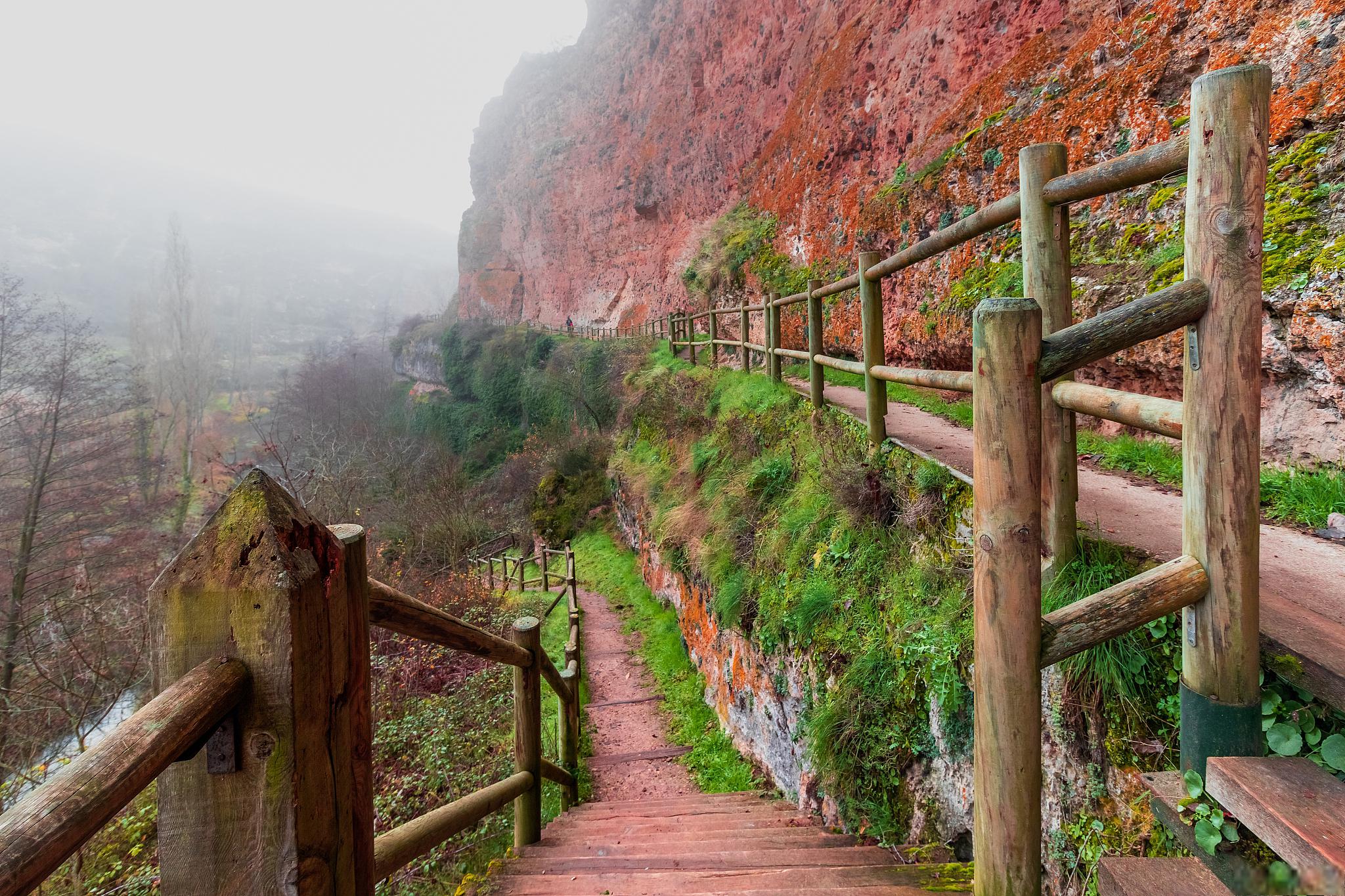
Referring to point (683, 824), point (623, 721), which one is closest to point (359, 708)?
point (683, 824)

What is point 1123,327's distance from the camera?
48.6 inches

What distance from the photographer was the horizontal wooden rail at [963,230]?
2371 mm

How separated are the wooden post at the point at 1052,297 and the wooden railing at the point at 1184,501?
704 millimetres

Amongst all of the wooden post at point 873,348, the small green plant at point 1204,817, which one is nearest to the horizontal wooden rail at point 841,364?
the wooden post at point 873,348

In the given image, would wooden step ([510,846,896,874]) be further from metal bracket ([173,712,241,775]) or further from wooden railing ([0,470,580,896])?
metal bracket ([173,712,241,775])

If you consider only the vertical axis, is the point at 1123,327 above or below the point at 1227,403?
above

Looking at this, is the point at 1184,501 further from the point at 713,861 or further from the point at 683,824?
the point at 683,824

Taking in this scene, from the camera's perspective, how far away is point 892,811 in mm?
2664

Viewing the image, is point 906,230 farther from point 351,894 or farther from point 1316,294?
point 351,894

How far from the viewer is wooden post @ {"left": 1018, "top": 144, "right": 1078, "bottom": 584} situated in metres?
1.98

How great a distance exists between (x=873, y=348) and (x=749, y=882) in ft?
9.42

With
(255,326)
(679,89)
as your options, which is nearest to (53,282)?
(255,326)

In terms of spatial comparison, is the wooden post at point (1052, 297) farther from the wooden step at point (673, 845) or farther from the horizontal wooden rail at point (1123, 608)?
the wooden step at point (673, 845)

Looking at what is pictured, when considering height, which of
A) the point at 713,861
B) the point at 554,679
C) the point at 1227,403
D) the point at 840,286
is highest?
the point at 840,286
